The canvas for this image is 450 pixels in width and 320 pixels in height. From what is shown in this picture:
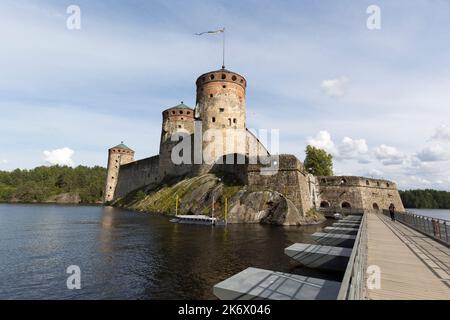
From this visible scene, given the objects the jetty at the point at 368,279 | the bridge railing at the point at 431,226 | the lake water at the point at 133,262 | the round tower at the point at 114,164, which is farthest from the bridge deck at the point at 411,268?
the round tower at the point at 114,164

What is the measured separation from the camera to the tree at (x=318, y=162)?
58.5 m

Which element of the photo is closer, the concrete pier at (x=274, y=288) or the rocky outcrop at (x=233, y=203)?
the concrete pier at (x=274, y=288)

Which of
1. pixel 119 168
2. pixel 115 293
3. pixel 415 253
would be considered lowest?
pixel 115 293

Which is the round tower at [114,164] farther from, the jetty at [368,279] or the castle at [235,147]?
the jetty at [368,279]

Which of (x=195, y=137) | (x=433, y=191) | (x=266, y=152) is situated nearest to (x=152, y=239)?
(x=195, y=137)

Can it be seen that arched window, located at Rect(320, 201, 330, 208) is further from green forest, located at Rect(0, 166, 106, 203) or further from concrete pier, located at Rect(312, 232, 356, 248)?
green forest, located at Rect(0, 166, 106, 203)

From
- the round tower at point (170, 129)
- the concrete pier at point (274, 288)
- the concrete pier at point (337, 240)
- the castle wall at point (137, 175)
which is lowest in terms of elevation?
the concrete pier at point (337, 240)

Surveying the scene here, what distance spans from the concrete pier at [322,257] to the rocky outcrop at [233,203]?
15446 mm

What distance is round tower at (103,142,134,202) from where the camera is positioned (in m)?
72.6

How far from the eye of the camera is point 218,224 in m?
28.2

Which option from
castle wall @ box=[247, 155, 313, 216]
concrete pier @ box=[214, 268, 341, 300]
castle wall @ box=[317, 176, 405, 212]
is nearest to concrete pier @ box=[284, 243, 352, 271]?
concrete pier @ box=[214, 268, 341, 300]

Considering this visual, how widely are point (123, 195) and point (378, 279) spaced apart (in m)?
69.0

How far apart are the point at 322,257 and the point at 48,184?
104 metres
